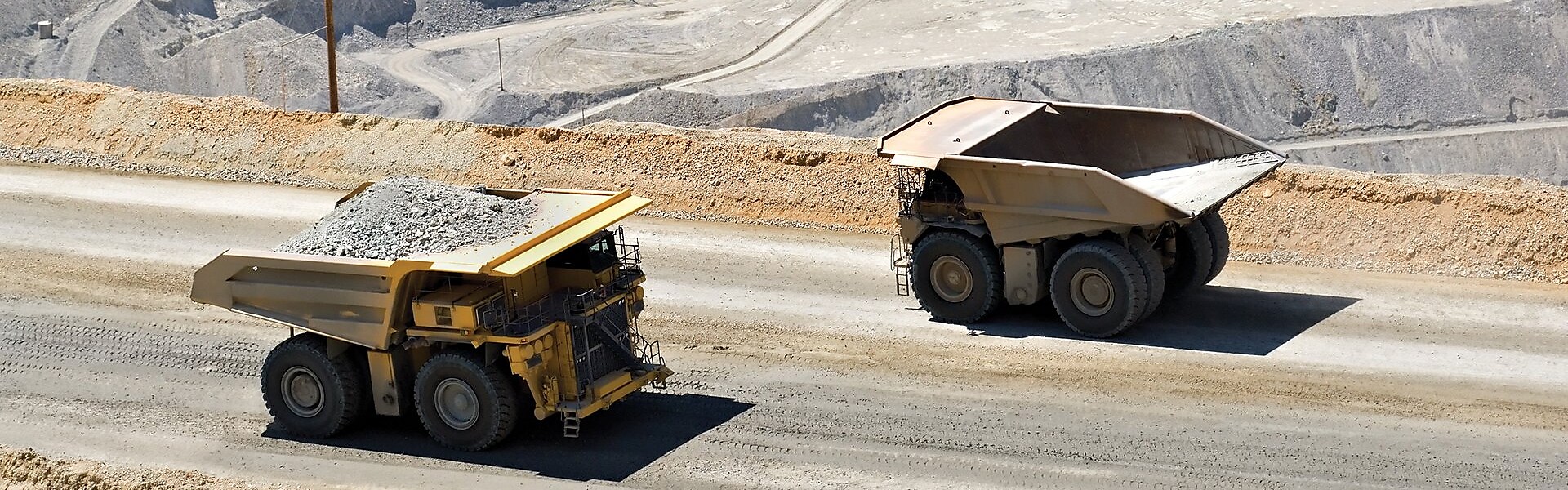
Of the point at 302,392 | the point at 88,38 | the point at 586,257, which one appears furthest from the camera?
the point at 88,38

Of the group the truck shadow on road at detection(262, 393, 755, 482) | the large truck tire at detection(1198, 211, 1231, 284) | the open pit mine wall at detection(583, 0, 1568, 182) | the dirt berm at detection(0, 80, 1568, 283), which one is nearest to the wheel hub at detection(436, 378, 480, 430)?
the truck shadow on road at detection(262, 393, 755, 482)

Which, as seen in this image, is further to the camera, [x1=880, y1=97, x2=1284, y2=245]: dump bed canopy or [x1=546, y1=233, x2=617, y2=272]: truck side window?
[x1=880, y1=97, x2=1284, y2=245]: dump bed canopy

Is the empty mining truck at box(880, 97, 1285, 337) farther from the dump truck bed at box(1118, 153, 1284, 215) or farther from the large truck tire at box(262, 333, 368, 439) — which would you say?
the large truck tire at box(262, 333, 368, 439)

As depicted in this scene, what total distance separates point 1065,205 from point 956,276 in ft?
5.24

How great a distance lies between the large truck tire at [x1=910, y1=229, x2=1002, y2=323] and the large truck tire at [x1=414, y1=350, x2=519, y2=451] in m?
5.26

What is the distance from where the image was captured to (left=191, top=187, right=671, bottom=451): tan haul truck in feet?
40.2

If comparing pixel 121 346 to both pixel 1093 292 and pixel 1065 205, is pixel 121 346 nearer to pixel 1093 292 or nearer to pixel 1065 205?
pixel 1065 205

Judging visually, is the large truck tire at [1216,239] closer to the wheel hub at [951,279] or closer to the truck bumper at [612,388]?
the wheel hub at [951,279]

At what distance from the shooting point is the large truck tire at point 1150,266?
1534 cm

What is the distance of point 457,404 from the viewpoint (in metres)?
12.7

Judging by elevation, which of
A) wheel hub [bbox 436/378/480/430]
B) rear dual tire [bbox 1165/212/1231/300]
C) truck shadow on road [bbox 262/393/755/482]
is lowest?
truck shadow on road [bbox 262/393/755/482]

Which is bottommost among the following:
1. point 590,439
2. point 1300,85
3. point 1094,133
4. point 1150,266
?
point 590,439

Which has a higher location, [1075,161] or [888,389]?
[1075,161]

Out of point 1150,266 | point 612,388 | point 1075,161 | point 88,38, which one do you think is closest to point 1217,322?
point 1150,266
